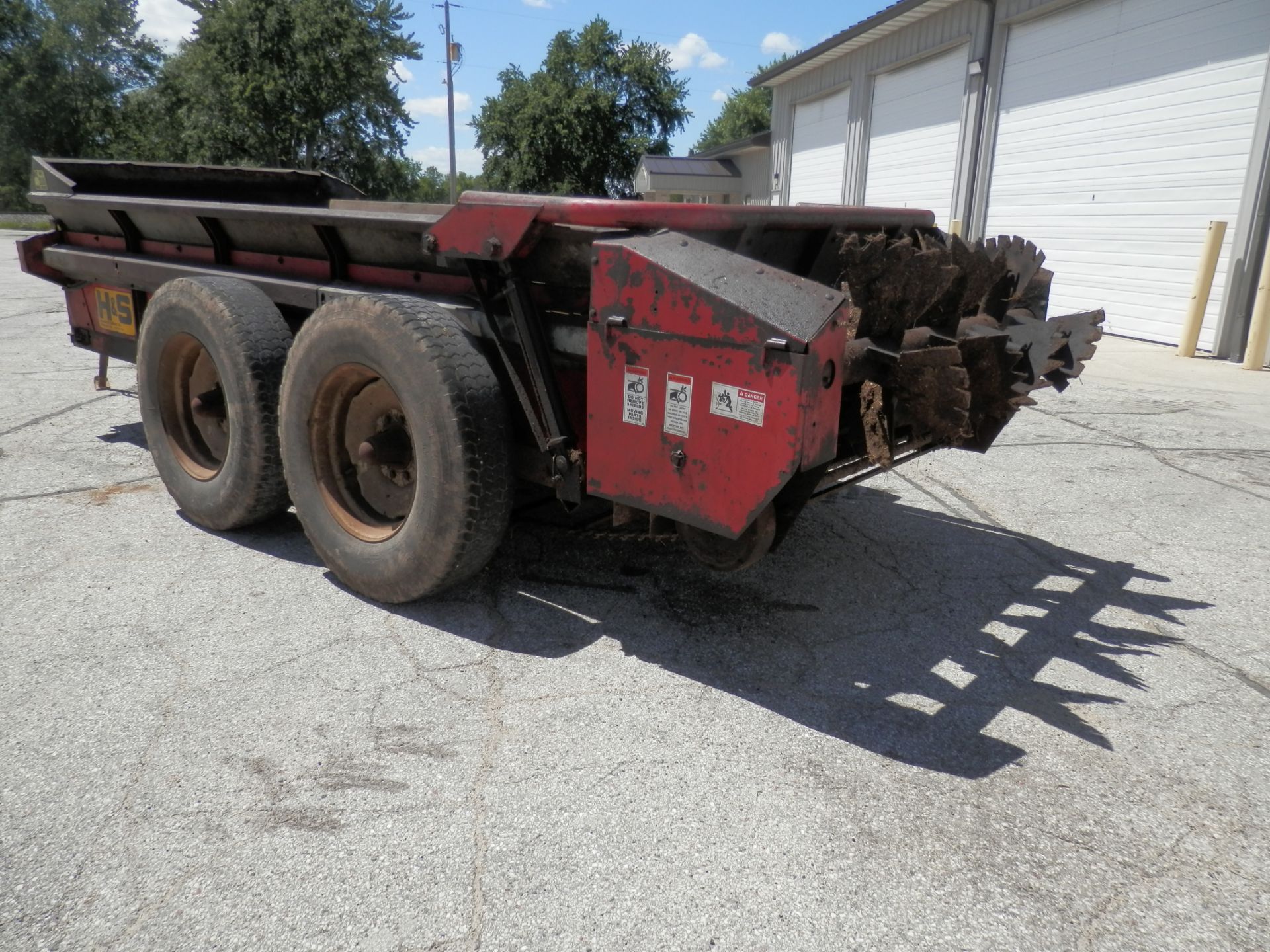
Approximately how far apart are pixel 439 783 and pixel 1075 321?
2.92 metres

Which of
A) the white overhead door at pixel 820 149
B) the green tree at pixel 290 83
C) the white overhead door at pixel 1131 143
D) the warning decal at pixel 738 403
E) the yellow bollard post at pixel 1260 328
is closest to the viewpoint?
the warning decal at pixel 738 403

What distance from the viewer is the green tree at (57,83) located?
46.1 metres

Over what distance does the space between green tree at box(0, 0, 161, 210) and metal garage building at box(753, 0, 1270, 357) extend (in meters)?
45.3

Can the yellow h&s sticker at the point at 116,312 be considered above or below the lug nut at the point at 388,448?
above

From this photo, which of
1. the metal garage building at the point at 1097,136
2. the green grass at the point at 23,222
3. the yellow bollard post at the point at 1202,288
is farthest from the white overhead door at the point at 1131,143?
the green grass at the point at 23,222

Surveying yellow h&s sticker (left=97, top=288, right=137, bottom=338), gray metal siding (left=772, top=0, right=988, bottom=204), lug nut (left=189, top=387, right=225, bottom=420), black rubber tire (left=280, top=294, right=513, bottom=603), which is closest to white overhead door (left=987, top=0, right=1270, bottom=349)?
gray metal siding (left=772, top=0, right=988, bottom=204)

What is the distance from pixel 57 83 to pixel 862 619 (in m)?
57.1

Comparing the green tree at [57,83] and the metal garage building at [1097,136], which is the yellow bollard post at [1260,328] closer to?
the metal garage building at [1097,136]

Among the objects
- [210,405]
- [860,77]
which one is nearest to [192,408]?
[210,405]

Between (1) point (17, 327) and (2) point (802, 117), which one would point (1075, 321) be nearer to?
(1) point (17, 327)

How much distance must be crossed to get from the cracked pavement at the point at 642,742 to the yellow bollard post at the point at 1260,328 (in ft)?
19.6

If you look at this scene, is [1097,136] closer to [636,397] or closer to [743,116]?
[636,397]

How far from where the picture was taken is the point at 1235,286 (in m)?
9.77

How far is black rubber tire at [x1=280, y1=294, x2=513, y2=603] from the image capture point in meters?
3.05
